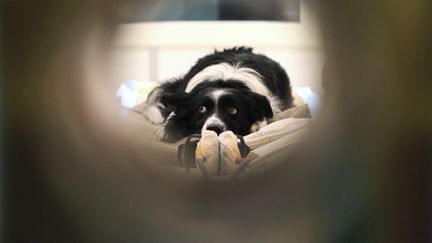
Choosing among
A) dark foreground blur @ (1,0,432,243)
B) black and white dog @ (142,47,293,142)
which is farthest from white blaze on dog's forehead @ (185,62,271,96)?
dark foreground blur @ (1,0,432,243)

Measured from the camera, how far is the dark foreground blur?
662 mm

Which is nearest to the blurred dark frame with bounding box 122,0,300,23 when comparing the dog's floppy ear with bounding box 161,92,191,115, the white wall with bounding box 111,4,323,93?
the white wall with bounding box 111,4,323,93

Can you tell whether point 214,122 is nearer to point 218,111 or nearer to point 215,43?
point 218,111

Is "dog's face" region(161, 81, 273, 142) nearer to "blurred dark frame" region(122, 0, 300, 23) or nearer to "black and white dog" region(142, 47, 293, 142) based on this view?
"black and white dog" region(142, 47, 293, 142)

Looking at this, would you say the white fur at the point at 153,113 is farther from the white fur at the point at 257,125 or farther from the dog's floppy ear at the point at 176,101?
the white fur at the point at 257,125

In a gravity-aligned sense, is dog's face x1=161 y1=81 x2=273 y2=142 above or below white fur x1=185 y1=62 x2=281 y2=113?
below

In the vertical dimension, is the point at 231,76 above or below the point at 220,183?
above

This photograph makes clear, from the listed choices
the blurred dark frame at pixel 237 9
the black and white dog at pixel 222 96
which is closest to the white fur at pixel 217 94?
the black and white dog at pixel 222 96

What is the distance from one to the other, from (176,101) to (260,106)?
0.41 feet

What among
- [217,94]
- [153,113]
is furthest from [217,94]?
[153,113]

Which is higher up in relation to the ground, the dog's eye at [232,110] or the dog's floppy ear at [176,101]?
the dog's floppy ear at [176,101]

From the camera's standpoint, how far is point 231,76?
2.16ft

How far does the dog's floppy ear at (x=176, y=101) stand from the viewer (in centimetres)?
66

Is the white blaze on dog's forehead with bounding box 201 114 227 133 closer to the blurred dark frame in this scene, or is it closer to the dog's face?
the dog's face
